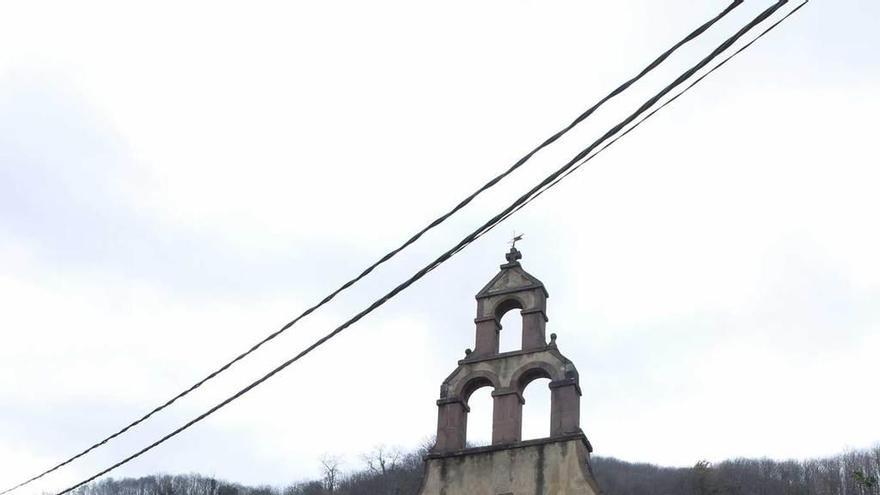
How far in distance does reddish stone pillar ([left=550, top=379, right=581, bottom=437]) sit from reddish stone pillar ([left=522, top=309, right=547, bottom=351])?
3.63 feet

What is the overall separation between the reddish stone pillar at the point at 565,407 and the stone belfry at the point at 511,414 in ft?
0.06

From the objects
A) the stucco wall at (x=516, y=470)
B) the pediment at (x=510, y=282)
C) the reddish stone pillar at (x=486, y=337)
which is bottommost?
the stucco wall at (x=516, y=470)

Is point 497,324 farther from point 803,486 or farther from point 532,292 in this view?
point 803,486

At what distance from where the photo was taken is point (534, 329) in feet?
83.0

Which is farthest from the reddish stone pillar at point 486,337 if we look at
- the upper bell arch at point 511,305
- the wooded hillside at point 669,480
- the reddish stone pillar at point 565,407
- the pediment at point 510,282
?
the wooded hillside at point 669,480

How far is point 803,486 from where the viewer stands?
9412 centimetres

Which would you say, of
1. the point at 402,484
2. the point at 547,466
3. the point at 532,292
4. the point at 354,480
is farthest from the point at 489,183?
the point at 354,480

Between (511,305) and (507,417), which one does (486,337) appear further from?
(507,417)

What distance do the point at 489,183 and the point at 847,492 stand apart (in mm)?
72008

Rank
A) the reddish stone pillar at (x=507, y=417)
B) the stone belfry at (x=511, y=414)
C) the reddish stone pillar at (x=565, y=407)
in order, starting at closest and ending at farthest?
the stone belfry at (x=511, y=414) → the reddish stone pillar at (x=565, y=407) → the reddish stone pillar at (x=507, y=417)

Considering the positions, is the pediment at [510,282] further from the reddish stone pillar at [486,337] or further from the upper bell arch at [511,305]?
the reddish stone pillar at [486,337]

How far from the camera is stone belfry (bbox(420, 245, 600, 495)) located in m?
23.1

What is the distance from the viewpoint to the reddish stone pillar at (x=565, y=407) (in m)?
23.5

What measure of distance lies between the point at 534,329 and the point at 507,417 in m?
2.04
